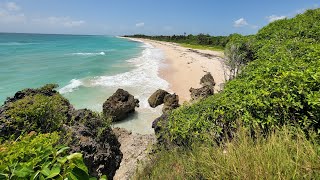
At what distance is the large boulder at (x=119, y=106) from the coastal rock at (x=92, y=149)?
720cm

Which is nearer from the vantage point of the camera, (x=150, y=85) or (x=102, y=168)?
(x=102, y=168)

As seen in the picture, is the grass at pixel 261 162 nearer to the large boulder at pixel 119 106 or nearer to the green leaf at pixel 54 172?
the green leaf at pixel 54 172

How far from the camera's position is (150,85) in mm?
21609

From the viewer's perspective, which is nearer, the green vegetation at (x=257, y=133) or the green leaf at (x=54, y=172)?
the green leaf at (x=54, y=172)

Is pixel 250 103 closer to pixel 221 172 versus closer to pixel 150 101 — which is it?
pixel 221 172

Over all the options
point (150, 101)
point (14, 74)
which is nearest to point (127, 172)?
point (150, 101)

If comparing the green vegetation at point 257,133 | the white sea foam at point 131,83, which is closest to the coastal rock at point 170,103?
the white sea foam at point 131,83

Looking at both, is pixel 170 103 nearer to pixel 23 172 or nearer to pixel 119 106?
pixel 119 106

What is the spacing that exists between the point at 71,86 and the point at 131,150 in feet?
46.1

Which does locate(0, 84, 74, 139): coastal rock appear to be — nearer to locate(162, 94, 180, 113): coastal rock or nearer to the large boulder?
the large boulder

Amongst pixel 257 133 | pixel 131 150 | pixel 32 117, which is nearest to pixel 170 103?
pixel 131 150

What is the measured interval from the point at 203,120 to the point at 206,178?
90.2 inches

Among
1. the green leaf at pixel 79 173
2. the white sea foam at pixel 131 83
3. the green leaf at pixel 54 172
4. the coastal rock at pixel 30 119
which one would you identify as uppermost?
the green leaf at pixel 54 172

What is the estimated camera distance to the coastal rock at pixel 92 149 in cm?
458
